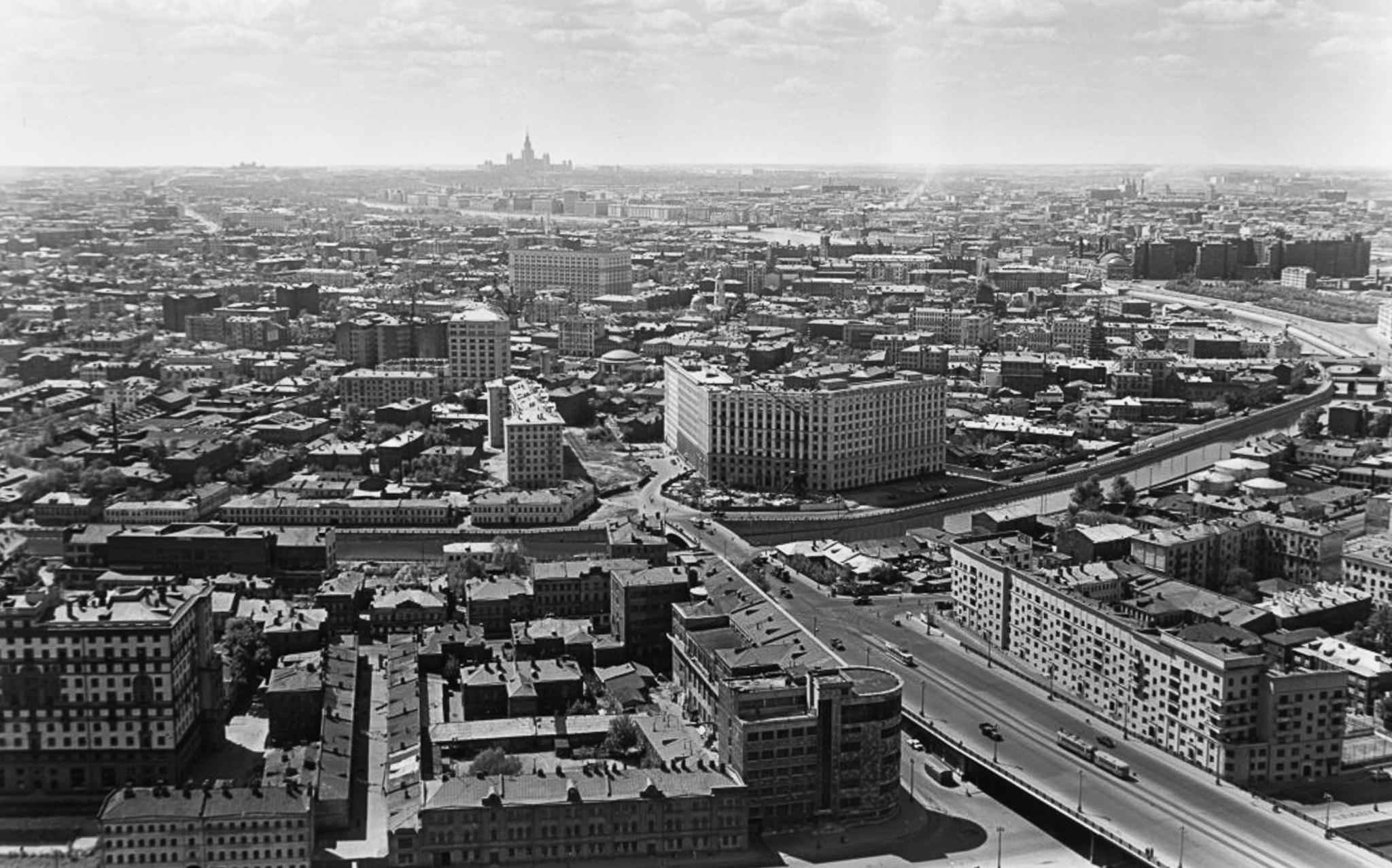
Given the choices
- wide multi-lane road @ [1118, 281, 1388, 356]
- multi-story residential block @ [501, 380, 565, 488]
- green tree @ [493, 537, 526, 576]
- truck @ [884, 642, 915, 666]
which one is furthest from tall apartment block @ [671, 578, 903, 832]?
wide multi-lane road @ [1118, 281, 1388, 356]

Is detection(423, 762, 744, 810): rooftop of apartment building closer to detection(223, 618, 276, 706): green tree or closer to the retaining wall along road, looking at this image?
detection(223, 618, 276, 706): green tree

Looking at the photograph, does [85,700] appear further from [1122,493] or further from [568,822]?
[1122,493]

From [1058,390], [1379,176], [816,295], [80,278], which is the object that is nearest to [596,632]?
[1058,390]

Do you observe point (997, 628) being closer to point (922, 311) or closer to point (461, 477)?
point (461, 477)

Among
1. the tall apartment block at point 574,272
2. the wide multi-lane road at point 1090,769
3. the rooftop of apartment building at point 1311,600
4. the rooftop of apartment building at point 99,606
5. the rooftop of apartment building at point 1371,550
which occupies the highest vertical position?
the tall apartment block at point 574,272

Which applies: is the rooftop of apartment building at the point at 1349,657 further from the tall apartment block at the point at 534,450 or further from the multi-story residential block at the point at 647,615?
the tall apartment block at the point at 534,450

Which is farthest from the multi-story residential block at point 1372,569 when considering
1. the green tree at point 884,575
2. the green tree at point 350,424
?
the green tree at point 350,424

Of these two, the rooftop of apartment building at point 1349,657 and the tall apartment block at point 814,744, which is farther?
the rooftop of apartment building at point 1349,657

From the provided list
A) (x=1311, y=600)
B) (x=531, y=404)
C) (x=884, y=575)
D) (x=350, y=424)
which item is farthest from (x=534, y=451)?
(x=1311, y=600)
